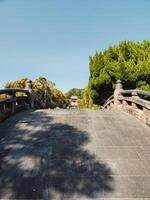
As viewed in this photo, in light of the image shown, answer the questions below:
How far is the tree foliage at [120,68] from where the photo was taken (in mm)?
18891

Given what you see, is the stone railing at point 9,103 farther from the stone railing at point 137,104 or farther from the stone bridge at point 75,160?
the stone railing at point 137,104

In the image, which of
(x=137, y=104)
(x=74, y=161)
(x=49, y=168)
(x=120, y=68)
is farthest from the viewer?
(x=120, y=68)

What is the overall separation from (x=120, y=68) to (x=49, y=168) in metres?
15.9

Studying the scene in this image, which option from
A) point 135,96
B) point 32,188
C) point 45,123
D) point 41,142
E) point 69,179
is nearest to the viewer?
point 32,188

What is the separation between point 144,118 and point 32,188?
16.1ft

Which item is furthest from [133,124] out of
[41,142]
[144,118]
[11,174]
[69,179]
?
[11,174]

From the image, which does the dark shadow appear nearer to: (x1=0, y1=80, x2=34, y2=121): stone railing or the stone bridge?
the stone bridge

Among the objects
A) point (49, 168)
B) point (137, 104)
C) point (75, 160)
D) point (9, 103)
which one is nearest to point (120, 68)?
point (137, 104)

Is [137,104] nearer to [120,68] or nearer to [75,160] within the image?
[75,160]

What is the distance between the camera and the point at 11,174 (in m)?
4.14

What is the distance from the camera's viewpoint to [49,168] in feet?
14.3

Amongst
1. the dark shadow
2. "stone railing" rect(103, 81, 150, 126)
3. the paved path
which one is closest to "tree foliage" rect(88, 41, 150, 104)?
"stone railing" rect(103, 81, 150, 126)

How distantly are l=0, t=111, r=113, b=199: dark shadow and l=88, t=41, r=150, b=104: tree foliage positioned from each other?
1382cm

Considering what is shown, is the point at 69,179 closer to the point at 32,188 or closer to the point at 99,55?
the point at 32,188
